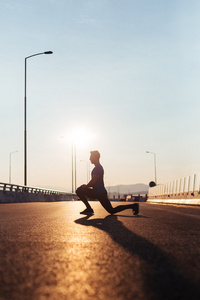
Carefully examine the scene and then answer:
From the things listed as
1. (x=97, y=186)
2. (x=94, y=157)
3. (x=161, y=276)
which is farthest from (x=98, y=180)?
(x=161, y=276)

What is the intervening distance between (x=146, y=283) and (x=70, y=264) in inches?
38.5

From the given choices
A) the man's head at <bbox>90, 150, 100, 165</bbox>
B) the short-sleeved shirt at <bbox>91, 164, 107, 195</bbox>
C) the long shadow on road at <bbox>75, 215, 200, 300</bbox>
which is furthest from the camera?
the man's head at <bbox>90, 150, 100, 165</bbox>

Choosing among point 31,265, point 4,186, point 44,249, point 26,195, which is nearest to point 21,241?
point 44,249

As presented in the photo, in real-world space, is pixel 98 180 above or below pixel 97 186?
above

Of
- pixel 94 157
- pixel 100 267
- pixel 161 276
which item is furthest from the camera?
pixel 94 157

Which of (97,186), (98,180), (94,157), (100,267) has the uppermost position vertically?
(94,157)

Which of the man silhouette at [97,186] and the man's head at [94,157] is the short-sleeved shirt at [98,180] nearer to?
the man silhouette at [97,186]

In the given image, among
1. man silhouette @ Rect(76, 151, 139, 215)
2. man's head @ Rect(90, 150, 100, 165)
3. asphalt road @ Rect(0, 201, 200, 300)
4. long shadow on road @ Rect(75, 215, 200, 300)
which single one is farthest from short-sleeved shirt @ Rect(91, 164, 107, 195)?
long shadow on road @ Rect(75, 215, 200, 300)

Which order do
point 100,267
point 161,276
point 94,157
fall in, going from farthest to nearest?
point 94,157, point 100,267, point 161,276

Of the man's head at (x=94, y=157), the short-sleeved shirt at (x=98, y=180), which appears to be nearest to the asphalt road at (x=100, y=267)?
the short-sleeved shirt at (x=98, y=180)

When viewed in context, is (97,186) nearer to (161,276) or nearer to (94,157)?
(94,157)

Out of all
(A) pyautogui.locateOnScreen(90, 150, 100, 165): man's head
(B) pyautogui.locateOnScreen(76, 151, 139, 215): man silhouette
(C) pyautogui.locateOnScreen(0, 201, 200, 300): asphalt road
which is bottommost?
(C) pyautogui.locateOnScreen(0, 201, 200, 300): asphalt road

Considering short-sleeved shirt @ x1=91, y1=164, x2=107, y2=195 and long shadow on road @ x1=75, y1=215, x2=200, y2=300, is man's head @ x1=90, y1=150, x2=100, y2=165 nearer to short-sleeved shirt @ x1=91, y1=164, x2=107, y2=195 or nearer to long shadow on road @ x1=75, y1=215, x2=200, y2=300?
short-sleeved shirt @ x1=91, y1=164, x2=107, y2=195

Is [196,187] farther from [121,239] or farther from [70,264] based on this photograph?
[70,264]
